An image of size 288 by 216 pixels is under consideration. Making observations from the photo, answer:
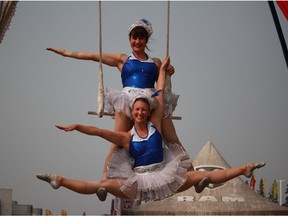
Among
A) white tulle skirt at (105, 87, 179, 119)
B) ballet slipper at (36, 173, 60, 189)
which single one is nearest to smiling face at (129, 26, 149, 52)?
white tulle skirt at (105, 87, 179, 119)

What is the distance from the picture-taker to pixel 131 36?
7258 mm

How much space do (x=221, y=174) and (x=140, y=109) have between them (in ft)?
3.39

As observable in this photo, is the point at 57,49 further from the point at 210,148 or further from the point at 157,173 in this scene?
the point at 210,148

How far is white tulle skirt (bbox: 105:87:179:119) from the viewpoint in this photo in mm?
7098

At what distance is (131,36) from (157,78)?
0.52m

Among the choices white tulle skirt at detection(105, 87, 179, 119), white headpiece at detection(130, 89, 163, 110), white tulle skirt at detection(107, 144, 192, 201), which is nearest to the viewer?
white tulle skirt at detection(107, 144, 192, 201)

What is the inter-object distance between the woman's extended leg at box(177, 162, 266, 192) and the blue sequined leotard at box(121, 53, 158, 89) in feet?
3.43

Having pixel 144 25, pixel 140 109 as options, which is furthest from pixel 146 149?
pixel 144 25

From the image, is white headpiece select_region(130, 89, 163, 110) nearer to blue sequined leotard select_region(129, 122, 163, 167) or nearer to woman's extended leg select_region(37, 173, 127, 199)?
blue sequined leotard select_region(129, 122, 163, 167)

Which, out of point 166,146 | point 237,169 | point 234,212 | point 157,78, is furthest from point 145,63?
point 234,212

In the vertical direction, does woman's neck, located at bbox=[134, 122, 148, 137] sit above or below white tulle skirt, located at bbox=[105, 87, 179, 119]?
below

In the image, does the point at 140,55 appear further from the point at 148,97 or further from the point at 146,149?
the point at 146,149

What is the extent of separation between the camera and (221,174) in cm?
691

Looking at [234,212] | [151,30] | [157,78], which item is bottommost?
[234,212]
